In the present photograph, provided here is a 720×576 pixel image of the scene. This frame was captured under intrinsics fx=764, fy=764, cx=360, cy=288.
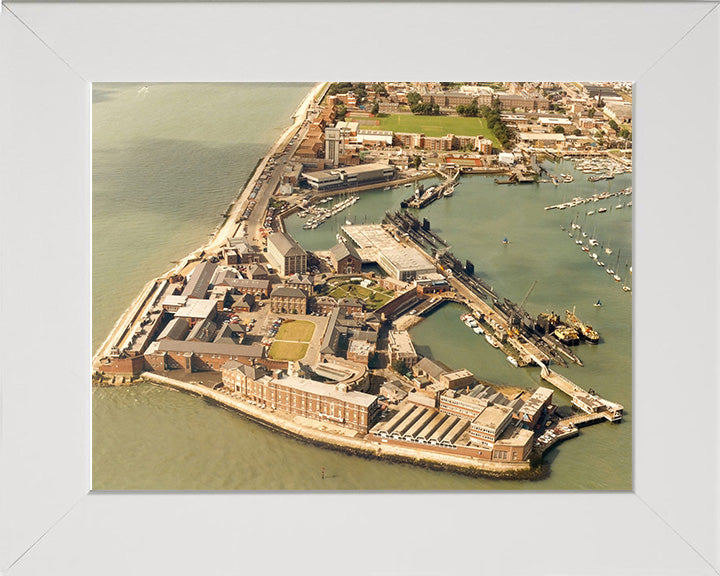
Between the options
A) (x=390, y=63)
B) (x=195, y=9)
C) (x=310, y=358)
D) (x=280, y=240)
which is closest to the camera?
(x=195, y=9)

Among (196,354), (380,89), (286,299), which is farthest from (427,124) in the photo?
(196,354)

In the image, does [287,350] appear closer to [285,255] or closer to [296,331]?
[296,331]

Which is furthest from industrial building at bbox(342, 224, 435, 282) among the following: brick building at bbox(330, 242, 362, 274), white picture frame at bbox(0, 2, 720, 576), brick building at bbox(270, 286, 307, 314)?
white picture frame at bbox(0, 2, 720, 576)

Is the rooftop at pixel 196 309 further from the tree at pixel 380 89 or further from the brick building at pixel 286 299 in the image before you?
the tree at pixel 380 89

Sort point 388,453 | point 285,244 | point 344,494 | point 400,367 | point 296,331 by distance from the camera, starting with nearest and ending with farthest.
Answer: point 344,494 < point 388,453 < point 400,367 < point 296,331 < point 285,244

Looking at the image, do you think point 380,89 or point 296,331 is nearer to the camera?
point 296,331

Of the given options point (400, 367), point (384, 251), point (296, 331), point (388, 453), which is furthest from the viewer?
point (384, 251)
